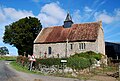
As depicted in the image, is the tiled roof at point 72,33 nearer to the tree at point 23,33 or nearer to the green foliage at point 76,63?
the tree at point 23,33

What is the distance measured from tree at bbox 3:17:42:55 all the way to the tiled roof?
240 inches

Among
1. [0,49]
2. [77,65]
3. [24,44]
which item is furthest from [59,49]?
[0,49]

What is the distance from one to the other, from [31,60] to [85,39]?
612 inches

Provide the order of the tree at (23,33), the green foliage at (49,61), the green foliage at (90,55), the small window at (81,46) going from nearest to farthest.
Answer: the green foliage at (49,61) → the green foliage at (90,55) → the small window at (81,46) → the tree at (23,33)

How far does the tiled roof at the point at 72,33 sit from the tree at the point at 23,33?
→ 6104mm

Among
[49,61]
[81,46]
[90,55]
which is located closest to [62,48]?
[81,46]

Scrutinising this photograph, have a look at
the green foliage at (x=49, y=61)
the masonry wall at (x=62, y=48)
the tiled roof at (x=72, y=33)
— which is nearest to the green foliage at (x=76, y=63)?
the green foliage at (x=49, y=61)

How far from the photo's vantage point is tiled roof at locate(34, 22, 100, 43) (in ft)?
135

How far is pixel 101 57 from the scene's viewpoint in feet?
123

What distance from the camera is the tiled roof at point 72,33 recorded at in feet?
135

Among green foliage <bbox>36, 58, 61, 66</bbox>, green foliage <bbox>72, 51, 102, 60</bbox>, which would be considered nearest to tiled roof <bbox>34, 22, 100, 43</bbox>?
green foliage <bbox>72, 51, 102, 60</bbox>

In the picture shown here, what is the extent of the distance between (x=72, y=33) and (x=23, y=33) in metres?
15.4

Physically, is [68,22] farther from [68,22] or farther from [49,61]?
[49,61]

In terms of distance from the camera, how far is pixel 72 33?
43.8m
